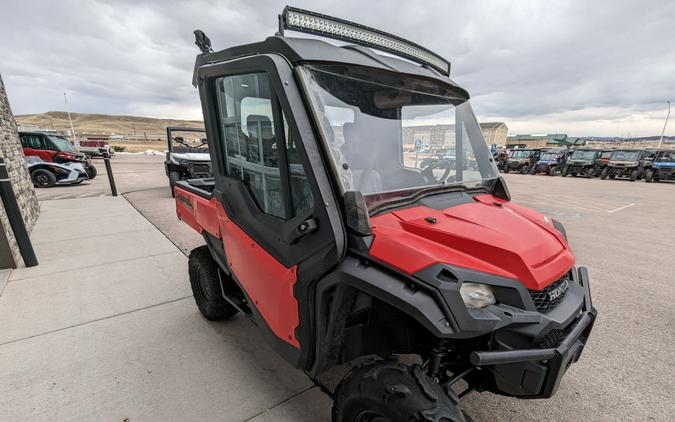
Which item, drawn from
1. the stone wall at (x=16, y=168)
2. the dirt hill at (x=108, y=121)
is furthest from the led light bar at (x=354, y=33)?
the dirt hill at (x=108, y=121)

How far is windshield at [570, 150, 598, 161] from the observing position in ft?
64.8

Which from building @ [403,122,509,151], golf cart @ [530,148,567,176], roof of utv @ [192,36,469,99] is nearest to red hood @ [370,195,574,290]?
building @ [403,122,509,151]

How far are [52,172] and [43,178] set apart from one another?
0.34 metres

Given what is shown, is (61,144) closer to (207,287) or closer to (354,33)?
(207,287)

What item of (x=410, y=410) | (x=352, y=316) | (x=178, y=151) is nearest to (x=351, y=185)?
(x=352, y=316)

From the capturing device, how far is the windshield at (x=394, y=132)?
1559 mm

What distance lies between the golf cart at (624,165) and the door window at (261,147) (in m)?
23.7

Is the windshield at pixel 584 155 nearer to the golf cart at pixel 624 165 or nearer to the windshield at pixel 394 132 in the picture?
the golf cart at pixel 624 165

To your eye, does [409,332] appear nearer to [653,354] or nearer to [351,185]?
[351,185]

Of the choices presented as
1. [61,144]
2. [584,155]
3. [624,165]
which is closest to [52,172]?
[61,144]

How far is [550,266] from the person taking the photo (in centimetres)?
147

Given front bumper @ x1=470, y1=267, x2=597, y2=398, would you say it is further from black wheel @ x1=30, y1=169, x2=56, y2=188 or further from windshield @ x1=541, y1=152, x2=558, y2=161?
windshield @ x1=541, y1=152, x2=558, y2=161

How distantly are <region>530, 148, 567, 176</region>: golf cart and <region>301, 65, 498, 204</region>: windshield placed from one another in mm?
22952

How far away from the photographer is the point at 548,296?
1454 mm
